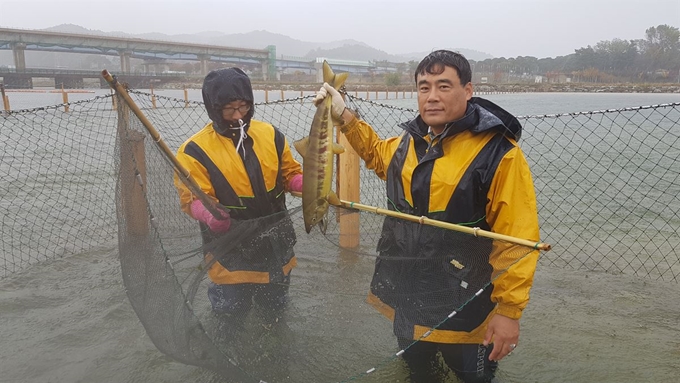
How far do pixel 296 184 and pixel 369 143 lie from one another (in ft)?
2.60

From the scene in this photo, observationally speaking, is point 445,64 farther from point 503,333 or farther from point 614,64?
point 614,64

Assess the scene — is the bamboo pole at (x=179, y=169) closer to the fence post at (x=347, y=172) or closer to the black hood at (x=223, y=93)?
the black hood at (x=223, y=93)

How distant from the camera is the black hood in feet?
11.9

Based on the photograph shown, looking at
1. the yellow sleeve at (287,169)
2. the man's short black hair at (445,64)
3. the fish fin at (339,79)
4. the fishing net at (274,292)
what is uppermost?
the man's short black hair at (445,64)

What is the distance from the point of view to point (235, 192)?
374 centimetres

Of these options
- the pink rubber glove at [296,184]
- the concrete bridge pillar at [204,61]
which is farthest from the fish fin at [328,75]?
the concrete bridge pillar at [204,61]

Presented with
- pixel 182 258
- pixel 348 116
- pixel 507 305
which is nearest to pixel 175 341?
pixel 182 258

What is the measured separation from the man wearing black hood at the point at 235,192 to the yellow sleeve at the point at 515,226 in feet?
5.64

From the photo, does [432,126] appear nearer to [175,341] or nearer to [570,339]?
[175,341]

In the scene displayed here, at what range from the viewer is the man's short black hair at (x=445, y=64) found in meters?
2.89

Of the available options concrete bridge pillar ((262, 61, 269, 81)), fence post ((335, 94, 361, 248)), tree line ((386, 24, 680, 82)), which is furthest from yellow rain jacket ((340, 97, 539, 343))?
tree line ((386, 24, 680, 82))

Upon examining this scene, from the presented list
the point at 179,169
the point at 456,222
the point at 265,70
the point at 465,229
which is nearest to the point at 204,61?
the point at 265,70

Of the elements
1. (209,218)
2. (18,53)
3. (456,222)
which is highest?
(18,53)

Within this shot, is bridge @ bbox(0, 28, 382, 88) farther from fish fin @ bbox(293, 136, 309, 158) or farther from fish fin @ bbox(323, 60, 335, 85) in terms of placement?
fish fin @ bbox(293, 136, 309, 158)
